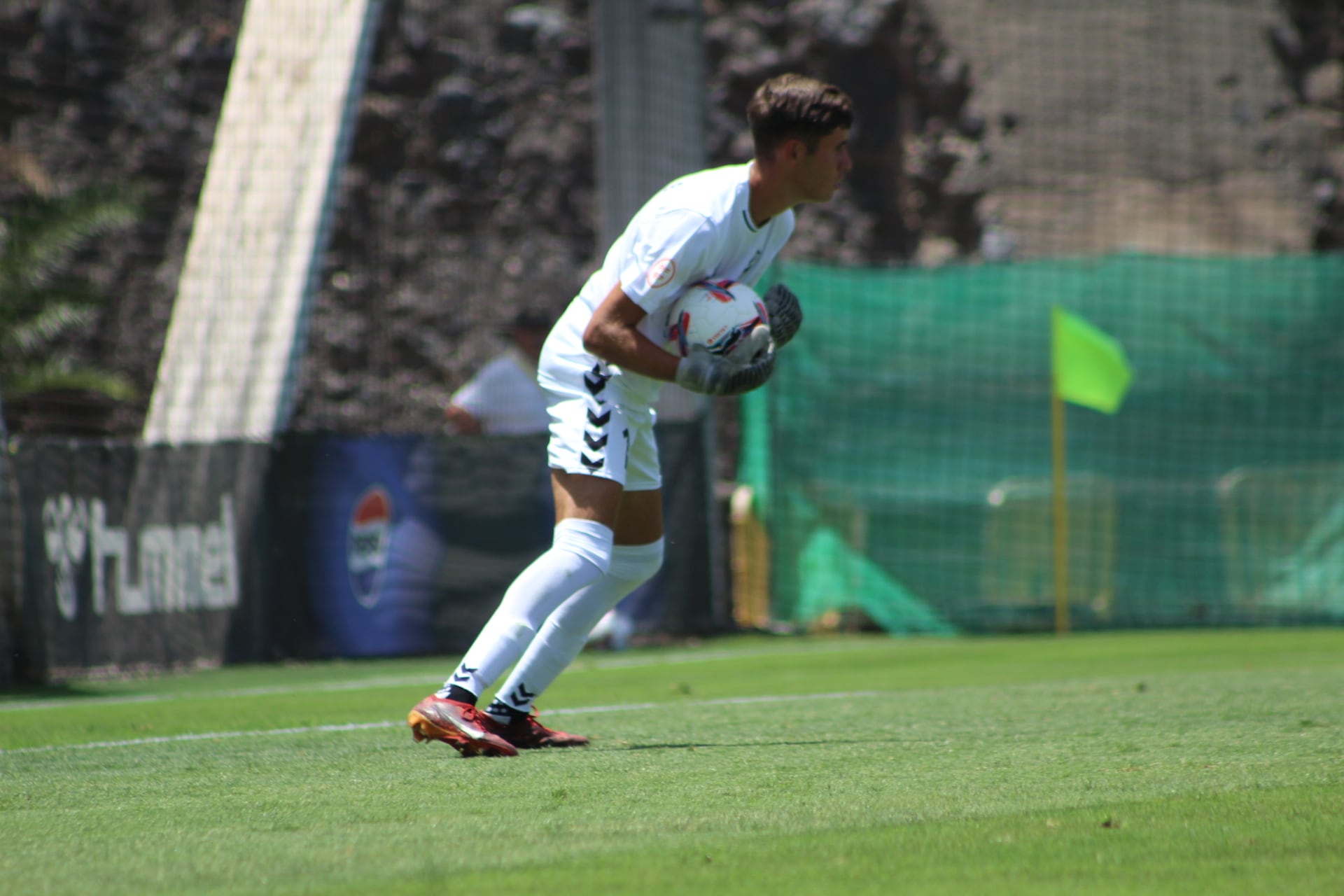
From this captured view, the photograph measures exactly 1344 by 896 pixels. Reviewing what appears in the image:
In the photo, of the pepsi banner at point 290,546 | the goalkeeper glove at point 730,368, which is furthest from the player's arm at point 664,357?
the pepsi banner at point 290,546

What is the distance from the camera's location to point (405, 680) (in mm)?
8109

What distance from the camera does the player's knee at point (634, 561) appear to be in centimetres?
455

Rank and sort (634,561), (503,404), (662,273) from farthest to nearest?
(503,404) → (634,561) → (662,273)

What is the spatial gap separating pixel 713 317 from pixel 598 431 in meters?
0.45

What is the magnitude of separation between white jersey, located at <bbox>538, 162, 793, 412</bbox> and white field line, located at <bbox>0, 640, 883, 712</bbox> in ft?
11.3

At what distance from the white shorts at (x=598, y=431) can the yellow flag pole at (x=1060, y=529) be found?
7489 millimetres

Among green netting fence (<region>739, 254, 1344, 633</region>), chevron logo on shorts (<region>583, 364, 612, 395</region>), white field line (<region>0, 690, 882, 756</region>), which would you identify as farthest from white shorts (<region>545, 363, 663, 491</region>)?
green netting fence (<region>739, 254, 1344, 633</region>)

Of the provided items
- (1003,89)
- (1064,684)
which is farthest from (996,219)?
(1064,684)

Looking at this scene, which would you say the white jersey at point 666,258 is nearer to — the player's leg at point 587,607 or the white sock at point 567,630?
the player's leg at point 587,607

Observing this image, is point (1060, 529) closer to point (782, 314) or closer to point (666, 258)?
point (782, 314)

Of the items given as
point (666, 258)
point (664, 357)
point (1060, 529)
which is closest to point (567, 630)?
point (664, 357)

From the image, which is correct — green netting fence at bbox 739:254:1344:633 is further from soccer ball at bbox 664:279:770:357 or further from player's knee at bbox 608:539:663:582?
soccer ball at bbox 664:279:770:357

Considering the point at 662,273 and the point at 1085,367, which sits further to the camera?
the point at 1085,367

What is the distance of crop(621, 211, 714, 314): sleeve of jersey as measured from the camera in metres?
4.18
